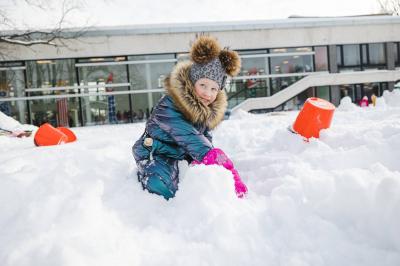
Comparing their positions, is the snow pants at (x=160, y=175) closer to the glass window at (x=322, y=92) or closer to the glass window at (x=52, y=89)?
the glass window at (x=52, y=89)

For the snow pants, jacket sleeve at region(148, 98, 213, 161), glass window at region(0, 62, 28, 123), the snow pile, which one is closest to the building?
glass window at region(0, 62, 28, 123)

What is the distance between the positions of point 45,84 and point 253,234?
54.0 ft

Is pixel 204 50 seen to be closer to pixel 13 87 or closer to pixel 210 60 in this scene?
pixel 210 60

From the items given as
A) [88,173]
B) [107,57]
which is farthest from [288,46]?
[88,173]

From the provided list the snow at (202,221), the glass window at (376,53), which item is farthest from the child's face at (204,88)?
the glass window at (376,53)

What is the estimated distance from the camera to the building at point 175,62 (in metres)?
15.7

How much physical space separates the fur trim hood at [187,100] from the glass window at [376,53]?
18679 millimetres

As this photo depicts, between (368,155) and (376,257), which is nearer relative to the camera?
(376,257)

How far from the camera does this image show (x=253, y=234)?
1.53 m

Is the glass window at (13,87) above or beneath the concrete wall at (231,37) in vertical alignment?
beneath

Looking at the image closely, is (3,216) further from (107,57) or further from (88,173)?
(107,57)

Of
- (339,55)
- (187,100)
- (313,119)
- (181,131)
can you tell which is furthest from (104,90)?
(181,131)

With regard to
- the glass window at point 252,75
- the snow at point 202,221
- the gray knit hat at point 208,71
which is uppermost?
the glass window at point 252,75

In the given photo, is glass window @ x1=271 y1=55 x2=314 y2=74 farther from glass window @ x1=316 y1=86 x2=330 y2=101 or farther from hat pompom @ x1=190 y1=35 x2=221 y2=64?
hat pompom @ x1=190 y1=35 x2=221 y2=64
